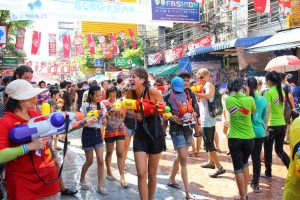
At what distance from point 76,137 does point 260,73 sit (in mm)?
8230

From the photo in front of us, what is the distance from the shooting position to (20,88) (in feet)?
9.34

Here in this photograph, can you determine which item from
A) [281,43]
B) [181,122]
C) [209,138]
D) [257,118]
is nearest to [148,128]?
[181,122]

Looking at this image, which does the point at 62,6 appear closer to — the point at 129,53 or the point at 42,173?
the point at 42,173

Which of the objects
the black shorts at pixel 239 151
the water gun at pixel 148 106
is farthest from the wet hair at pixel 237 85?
the water gun at pixel 148 106

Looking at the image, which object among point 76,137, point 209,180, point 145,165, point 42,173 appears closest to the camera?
point 42,173

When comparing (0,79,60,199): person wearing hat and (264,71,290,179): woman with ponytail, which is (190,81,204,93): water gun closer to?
(264,71,290,179): woman with ponytail

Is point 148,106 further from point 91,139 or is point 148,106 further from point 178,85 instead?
point 91,139

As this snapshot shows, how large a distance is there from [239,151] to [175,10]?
8842 millimetres

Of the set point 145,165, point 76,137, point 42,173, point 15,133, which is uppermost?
point 15,133

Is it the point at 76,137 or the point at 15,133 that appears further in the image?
the point at 76,137

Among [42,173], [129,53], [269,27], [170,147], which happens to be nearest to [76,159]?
[170,147]

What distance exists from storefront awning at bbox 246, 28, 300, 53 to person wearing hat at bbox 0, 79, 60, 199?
1021 centimetres

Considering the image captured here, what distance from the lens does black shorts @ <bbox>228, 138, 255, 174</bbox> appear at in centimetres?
470

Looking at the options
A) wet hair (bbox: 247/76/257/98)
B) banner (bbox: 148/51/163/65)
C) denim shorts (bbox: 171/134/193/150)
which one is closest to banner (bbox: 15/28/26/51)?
banner (bbox: 148/51/163/65)
